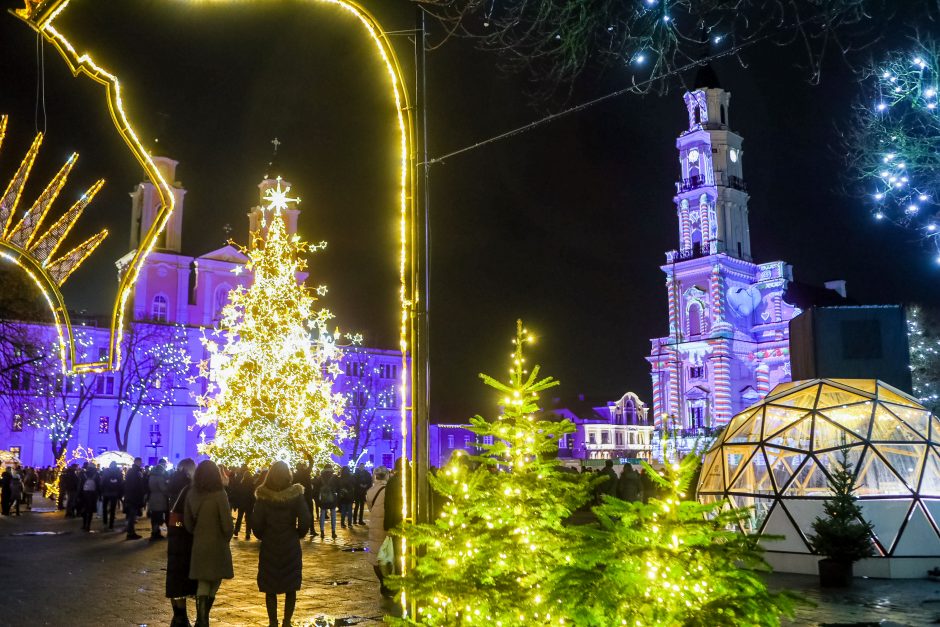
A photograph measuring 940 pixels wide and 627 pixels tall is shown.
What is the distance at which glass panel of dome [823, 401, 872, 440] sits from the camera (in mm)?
15844

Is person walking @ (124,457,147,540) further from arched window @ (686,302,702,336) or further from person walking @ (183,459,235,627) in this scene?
arched window @ (686,302,702,336)

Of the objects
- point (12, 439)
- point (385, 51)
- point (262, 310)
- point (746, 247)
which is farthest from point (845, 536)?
point (746, 247)

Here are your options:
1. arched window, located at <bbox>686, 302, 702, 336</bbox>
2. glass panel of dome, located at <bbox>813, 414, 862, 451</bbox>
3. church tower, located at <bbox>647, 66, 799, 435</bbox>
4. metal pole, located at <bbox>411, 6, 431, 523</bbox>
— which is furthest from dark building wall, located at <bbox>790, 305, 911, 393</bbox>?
arched window, located at <bbox>686, 302, 702, 336</bbox>

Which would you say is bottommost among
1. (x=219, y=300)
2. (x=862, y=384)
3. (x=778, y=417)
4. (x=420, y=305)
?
(x=778, y=417)

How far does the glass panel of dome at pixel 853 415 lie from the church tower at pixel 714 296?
51.9 metres

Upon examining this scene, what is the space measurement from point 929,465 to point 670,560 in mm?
13575

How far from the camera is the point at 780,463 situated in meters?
16.3

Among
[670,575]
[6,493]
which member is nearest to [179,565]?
[670,575]

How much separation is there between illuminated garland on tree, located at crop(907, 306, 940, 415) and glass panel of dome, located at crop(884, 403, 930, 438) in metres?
32.4

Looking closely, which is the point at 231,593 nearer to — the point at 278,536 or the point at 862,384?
the point at 278,536

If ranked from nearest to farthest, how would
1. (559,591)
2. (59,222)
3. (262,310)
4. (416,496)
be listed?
(559,591) → (416,496) → (59,222) → (262,310)

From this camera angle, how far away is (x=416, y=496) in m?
5.45

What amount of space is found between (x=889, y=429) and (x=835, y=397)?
3.86 ft

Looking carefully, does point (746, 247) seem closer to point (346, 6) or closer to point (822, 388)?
point (822, 388)
